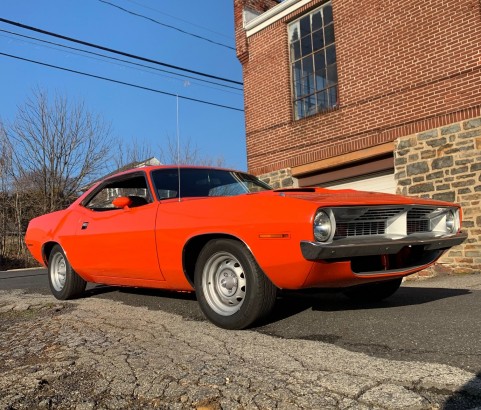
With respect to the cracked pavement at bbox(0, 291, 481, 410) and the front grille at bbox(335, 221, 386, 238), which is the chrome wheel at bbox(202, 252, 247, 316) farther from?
the front grille at bbox(335, 221, 386, 238)

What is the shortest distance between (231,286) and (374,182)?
23.0ft

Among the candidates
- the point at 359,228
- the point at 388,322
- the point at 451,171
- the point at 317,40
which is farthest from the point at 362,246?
the point at 317,40

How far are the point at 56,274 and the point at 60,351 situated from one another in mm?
2850

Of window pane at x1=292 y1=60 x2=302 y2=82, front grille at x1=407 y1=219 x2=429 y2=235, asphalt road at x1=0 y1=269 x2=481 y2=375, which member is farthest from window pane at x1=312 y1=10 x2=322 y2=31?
front grille at x1=407 y1=219 x2=429 y2=235

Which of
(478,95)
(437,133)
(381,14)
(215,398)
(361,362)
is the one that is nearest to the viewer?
(215,398)

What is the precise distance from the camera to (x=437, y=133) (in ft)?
28.3

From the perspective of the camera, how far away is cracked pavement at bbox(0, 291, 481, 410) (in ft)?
7.05

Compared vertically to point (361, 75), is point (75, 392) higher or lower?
lower

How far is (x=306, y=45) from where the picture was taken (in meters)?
11.3

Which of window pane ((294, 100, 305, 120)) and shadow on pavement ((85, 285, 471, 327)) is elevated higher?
window pane ((294, 100, 305, 120))

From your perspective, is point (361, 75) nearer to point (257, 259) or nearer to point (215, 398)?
point (257, 259)

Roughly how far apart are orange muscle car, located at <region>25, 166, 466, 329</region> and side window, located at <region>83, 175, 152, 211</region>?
0.02m

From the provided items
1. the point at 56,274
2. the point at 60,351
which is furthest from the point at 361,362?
the point at 56,274

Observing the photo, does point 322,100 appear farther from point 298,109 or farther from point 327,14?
point 327,14
